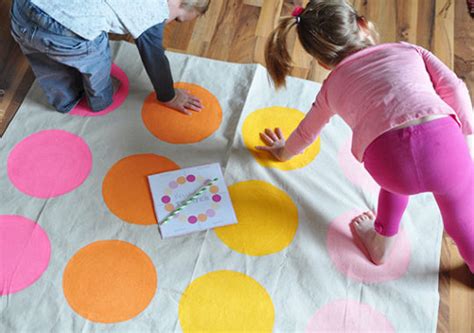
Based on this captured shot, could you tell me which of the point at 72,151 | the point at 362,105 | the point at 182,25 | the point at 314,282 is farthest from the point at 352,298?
the point at 182,25

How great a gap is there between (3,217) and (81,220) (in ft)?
0.63

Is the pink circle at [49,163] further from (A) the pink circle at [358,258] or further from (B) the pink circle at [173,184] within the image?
(A) the pink circle at [358,258]

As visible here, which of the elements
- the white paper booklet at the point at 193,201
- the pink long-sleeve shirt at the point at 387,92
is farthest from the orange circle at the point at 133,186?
the pink long-sleeve shirt at the point at 387,92

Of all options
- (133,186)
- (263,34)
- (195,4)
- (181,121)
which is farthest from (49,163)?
(263,34)

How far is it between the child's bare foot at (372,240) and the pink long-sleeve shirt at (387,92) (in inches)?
10.6

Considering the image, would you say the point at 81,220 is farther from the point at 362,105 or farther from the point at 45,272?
the point at 362,105

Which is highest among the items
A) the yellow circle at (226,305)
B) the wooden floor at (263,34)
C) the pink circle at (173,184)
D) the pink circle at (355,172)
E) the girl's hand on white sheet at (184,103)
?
the wooden floor at (263,34)

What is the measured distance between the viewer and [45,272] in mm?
1168

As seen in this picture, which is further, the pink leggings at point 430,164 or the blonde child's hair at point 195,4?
the blonde child's hair at point 195,4

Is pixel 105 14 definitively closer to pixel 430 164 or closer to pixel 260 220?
pixel 260 220

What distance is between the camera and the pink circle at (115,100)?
143 centimetres

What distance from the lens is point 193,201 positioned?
128 cm

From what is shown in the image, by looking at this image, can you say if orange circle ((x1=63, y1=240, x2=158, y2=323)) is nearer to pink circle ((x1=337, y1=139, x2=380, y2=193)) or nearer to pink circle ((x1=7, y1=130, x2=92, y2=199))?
pink circle ((x1=7, y1=130, x2=92, y2=199))

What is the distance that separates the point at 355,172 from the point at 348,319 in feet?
1.30
